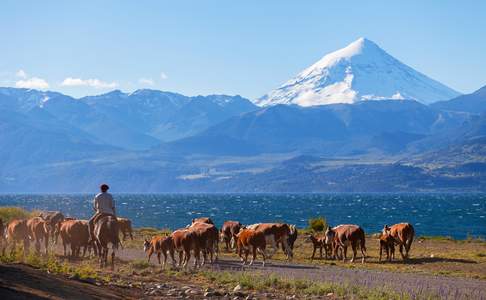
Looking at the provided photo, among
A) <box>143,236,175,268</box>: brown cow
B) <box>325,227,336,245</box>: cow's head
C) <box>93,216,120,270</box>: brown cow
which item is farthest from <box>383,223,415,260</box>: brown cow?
<box>93,216,120,270</box>: brown cow

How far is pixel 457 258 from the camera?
1452 inches

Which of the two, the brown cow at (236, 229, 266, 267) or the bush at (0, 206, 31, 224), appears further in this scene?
the bush at (0, 206, 31, 224)

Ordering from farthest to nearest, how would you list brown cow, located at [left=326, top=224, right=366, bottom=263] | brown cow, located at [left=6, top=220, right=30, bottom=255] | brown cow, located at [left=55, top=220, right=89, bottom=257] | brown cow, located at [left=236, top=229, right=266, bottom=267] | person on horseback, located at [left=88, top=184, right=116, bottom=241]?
brown cow, located at [left=326, top=224, right=366, bottom=263] < brown cow, located at [left=6, top=220, right=30, bottom=255] < brown cow, located at [left=236, top=229, right=266, bottom=267] < brown cow, located at [left=55, top=220, right=89, bottom=257] < person on horseback, located at [left=88, top=184, right=116, bottom=241]

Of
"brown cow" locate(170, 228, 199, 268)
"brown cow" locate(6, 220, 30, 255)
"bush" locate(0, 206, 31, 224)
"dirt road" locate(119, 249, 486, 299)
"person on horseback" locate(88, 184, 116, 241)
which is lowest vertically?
"dirt road" locate(119, 249, 486, 299)

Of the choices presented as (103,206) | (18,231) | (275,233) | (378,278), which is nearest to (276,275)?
(378,278)

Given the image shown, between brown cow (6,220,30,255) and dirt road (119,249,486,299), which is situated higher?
brown cow (6,220,30,255)

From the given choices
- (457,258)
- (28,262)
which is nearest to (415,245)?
(457,258)

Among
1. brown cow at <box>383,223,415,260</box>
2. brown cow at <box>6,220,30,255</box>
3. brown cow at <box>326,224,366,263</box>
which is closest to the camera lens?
brown cow at <box>6,220,30,255</box>

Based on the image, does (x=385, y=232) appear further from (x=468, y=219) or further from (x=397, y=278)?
(x=468, y=219)

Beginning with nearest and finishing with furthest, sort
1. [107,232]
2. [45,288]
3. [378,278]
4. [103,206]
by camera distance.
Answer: [45,288]
[107,232]
[378,278]
[103,206]

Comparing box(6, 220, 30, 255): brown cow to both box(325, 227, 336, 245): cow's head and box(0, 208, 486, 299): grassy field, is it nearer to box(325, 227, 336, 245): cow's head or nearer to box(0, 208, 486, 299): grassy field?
box(0, 208, 486, 299): grassy field

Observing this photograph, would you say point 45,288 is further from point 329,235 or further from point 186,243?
point 329,235

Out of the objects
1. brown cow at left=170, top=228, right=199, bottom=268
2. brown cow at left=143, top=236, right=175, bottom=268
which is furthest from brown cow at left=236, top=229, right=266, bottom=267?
brown cow at left=143, top=236, right=175, bottom=268

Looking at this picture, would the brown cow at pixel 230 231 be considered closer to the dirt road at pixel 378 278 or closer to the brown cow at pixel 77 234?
the dirt road at pixel 378 278
